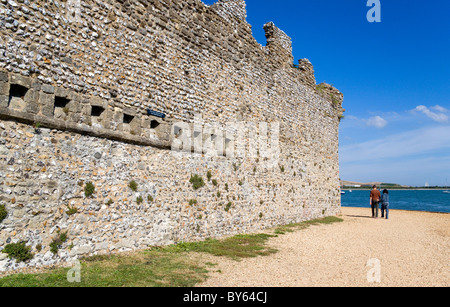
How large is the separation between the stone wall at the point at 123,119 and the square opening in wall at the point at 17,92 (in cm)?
2

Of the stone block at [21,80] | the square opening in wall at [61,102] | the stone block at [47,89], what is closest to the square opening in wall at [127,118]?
the square opening in wall at [61,102]

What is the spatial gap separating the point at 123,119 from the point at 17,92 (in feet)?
7.30

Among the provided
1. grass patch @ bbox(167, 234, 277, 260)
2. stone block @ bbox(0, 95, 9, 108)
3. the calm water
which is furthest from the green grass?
the calm water

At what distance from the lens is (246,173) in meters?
11.2

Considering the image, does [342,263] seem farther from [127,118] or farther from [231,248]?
[127,118]

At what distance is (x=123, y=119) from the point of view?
24.5 feet

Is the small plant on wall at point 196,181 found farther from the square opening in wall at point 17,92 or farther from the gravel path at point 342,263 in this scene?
the square opening in wall at point 17,92

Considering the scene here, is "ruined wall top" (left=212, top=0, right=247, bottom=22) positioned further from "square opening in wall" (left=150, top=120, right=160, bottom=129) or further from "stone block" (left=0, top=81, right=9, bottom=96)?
"stone block" (left=0, top=81, right=9, bottom=96)

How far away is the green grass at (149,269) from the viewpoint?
194 inches

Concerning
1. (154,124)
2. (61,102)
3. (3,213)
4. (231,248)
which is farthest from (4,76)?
(231,248)

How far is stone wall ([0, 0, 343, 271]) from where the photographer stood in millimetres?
5629
